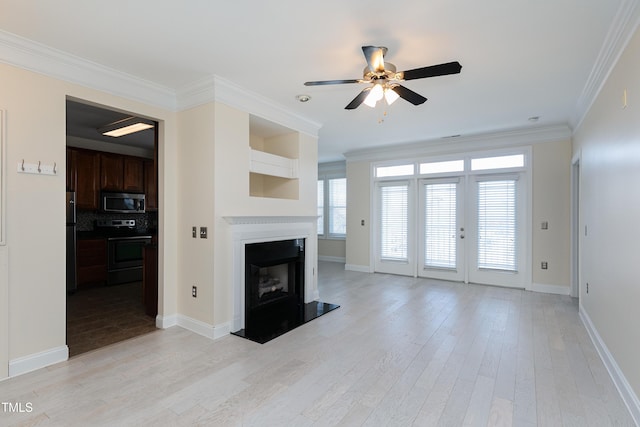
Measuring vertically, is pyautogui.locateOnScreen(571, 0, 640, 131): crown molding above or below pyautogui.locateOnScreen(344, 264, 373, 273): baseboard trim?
above

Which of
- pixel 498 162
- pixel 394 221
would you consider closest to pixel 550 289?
pixel 498 162

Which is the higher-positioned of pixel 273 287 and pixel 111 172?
pixel 111 172

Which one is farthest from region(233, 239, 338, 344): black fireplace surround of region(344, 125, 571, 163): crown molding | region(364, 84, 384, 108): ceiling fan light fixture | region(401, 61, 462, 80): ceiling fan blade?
region(344, 125, 571, 163): crown molding

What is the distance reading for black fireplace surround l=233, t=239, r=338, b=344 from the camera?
138 inches

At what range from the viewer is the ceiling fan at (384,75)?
228cm

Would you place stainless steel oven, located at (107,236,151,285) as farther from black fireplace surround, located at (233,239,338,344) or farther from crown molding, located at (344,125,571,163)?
crown molding, located at (344,125,571,163)

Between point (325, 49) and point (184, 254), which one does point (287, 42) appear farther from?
point (184, 254)

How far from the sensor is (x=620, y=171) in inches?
95.0

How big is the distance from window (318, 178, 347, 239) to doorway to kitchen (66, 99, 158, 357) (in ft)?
13.3

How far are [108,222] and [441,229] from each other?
615 centimetres

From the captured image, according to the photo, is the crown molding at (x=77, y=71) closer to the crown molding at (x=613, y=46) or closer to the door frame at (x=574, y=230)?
the crown molding at (x=613, y=46)

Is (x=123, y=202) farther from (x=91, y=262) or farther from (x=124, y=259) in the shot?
(x=91, y=262)

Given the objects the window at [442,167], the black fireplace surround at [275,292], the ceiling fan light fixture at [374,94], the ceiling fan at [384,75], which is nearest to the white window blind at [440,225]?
the window at [442,167]

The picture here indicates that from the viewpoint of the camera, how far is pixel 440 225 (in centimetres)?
586
